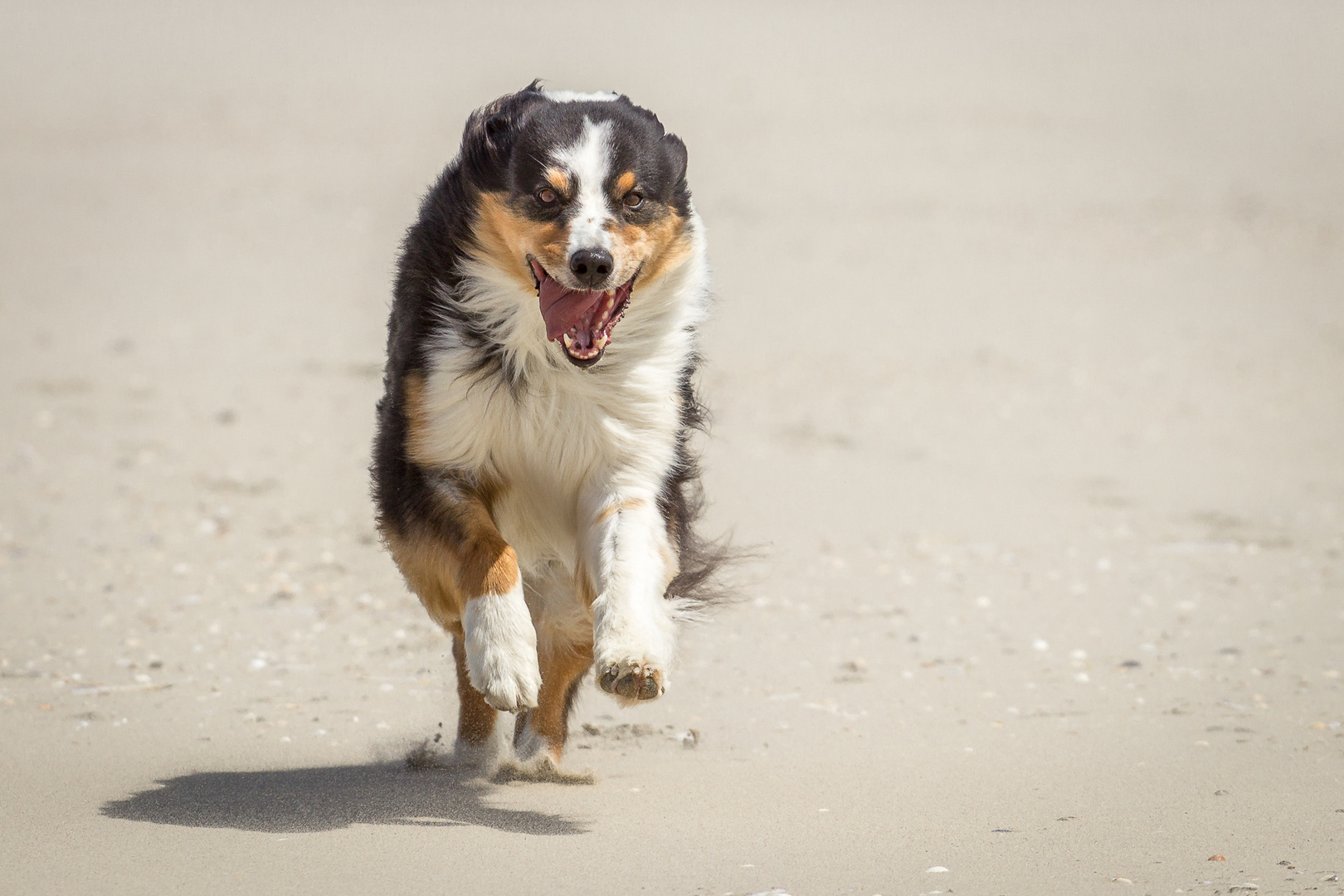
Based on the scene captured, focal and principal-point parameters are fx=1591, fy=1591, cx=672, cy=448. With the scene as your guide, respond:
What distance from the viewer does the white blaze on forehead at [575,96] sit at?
5020 millimetres

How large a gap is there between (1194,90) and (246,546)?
68.0 feet

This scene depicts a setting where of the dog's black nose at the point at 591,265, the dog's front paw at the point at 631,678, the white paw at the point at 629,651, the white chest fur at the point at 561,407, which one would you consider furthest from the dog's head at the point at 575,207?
the dog's front paw at the point at 631,678

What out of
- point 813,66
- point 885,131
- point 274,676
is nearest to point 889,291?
point 885,131

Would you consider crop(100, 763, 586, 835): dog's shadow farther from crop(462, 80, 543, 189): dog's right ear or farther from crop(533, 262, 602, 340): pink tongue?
crop(462, 80, 543, 189): dog's right ear

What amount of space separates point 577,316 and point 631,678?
1.07 meters

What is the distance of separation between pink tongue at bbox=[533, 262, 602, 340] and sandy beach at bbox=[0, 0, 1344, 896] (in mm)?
1488

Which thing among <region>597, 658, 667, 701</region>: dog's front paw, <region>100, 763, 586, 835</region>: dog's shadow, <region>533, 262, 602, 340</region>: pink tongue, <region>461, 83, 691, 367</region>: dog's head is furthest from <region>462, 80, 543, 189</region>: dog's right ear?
<region>100, 763, 586, 835</region>: dog's shadow

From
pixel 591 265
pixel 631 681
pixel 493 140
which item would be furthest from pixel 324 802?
pixel 493 140

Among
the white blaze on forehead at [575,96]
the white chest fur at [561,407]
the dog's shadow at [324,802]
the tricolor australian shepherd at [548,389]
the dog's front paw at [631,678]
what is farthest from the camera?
the white blaze on forehead at [575,96]

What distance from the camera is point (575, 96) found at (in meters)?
5.08

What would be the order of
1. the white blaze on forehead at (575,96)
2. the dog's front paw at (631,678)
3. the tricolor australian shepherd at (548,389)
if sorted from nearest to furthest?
1. the dog's front paw at (631,678)
2. the tricolor australian shepherd at (548,389)
3. the white blaze on forehead at (575,96)

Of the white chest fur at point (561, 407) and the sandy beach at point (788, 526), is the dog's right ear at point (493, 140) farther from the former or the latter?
the sandy beach at point (788, 526)

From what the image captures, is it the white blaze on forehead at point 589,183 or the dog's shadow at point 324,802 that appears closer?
the white blaze on forehead at point 589,183

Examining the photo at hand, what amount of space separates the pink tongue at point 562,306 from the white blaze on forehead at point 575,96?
671 mm
